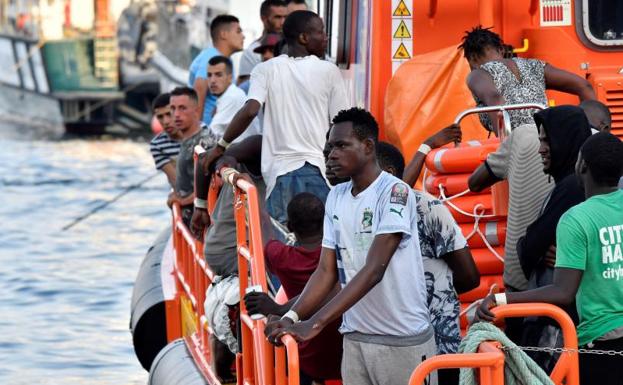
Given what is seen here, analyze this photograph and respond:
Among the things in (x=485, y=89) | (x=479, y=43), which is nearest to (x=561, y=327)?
(x=485, y=89)

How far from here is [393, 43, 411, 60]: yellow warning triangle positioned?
789cm

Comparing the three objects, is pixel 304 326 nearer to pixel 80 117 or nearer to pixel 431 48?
pixel 431 48

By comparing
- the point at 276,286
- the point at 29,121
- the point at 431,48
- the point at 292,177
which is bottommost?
the point at 29,121

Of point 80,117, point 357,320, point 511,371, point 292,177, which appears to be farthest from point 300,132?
point 80,117

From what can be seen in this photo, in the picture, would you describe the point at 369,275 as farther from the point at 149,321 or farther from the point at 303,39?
the point at 149,321

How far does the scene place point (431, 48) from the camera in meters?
7.96

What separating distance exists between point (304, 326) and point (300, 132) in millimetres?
2538

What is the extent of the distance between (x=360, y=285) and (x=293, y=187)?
246 cm

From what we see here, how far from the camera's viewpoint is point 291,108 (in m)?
7.43

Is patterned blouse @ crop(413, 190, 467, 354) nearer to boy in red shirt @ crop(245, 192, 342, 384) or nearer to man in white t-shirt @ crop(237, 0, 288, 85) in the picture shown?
boy in red shirt @ crop(245, 192, 342, 384)

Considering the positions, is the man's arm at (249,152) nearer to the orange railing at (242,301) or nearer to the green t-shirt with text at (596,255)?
the orange railing at (242,301)

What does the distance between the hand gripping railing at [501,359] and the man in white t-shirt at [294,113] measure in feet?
8.67

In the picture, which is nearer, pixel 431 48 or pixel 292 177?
pixel 292 177

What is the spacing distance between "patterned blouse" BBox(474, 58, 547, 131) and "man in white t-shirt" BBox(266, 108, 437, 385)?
1742mm
